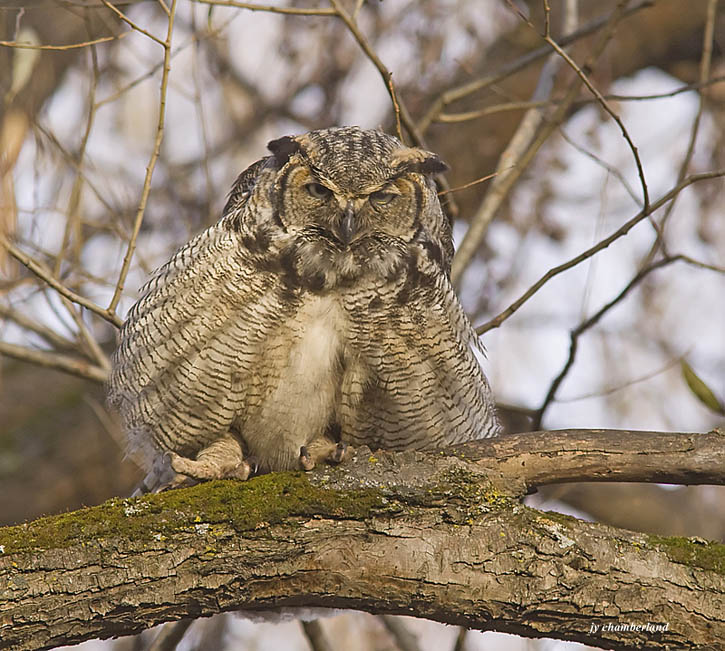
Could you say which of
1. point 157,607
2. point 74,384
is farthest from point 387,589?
point 74,384

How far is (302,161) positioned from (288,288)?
17.3 inches

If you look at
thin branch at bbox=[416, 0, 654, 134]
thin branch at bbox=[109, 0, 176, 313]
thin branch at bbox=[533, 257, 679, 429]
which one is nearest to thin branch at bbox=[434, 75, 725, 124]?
thin branch at bbox=[416, 0, 654, 134]

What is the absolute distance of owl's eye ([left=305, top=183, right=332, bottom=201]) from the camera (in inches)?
114

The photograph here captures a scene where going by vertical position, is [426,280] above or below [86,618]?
above

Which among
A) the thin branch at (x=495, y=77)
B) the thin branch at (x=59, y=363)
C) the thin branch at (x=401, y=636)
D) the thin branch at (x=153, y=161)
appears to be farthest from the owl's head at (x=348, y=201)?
the thin branch at (x=401, y=636)

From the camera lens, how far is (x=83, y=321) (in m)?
3.81

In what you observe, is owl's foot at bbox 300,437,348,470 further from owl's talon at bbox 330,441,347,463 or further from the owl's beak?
the owl's beak

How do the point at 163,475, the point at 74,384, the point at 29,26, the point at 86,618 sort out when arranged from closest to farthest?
the point at 86,618, the point at 163,475, the point at 29,26, the point at 74,384

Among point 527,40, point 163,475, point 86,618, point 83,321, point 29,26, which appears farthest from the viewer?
point 527,40

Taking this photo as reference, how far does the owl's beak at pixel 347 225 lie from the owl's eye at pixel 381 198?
120 millimetres

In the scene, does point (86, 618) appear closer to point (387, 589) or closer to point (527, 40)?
point (387, 589)

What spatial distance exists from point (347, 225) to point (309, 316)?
0.34 metres

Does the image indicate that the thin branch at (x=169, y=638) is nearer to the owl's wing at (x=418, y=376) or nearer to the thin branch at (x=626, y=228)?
the owl's wing at (x=418, y=376)

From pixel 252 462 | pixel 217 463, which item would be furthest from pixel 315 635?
pixel 217 463
